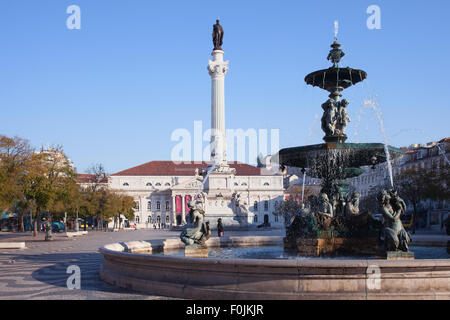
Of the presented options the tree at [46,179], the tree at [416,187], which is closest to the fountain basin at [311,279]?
the tree at [46,179]

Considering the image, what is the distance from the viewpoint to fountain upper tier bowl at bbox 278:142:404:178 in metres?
11.0

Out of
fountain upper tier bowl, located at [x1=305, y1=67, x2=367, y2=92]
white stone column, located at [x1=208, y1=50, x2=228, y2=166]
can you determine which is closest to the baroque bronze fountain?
fountain upper tier bowl, located at [x1=305, y1=67, x2=367, y2=92]

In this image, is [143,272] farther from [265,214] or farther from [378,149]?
[265,214]

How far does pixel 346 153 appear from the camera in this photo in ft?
37.0

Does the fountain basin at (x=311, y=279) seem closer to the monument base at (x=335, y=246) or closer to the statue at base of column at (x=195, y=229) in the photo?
the statue at base of column at (x=195, y=229)

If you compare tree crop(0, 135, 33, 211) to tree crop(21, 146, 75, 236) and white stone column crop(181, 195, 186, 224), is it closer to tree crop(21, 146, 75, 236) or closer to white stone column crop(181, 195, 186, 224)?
tree crop(21, 146, 75, 236)

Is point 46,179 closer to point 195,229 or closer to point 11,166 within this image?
point 11,166

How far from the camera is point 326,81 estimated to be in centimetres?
1268

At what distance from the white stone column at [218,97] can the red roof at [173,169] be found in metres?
41.4

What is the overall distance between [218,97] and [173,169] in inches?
1928

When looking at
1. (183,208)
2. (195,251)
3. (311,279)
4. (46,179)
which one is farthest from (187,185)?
(311,279)

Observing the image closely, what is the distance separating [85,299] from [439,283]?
6162mm

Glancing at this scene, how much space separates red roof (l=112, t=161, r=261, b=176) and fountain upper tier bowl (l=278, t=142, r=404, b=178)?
96.4 meters

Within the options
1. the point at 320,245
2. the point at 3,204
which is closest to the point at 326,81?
the point at 320,245
